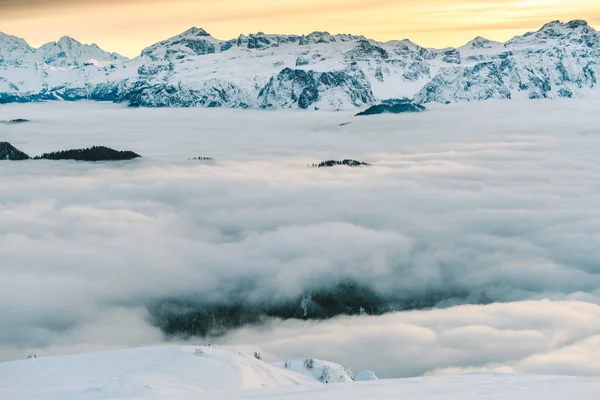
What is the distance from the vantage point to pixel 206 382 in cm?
4512

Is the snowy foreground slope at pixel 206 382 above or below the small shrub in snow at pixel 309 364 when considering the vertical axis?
above

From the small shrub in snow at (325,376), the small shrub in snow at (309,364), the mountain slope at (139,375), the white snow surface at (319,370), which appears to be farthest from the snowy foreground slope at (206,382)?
the small shrub in snow at (309,364)

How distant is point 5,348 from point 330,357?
6828 cm

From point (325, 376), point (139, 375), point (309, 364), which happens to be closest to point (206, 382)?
point (139, 375)

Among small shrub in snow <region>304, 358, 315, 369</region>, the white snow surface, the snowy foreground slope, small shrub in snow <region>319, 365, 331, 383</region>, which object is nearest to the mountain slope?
the snowy foreground slope

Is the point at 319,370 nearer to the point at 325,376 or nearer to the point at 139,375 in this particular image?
the point at 325,376

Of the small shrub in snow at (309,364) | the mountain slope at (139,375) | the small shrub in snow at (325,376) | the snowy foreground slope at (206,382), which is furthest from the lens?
the small shrub in snow at (309,364)

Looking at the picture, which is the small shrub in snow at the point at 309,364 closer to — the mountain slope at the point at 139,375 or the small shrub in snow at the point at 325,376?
the small shrub in snow at the point at 325,376

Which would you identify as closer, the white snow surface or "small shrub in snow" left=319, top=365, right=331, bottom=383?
"small shrub in snow" left=319, top=365, right=331, bottom=383

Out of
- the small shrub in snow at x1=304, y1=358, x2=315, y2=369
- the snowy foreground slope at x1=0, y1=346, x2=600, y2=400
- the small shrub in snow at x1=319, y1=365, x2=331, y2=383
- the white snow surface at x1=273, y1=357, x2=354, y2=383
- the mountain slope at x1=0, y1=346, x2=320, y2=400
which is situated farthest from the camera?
the small shrub in snow at x1=304, y1=358, x2=315, y2=369

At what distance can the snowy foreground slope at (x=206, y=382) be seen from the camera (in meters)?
31.3

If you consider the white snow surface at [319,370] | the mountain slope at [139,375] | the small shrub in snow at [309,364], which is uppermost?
the mountain slope at [139,375]

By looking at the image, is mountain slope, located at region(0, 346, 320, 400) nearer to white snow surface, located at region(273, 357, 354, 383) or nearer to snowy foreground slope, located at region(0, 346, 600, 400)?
snowy foreground slope, located at region(0, 346, 600, 400)

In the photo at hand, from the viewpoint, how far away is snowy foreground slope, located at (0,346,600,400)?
3130 centimetres
